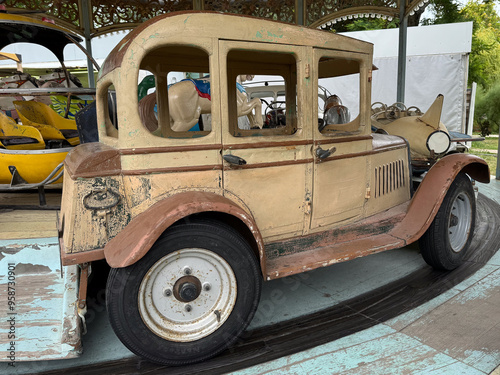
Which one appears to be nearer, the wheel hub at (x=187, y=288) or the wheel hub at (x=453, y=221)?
the wheel hub at (x=187, y=288)

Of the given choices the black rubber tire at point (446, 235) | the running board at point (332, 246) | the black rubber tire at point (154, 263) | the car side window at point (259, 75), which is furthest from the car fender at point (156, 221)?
the black rubber tire at point (446, 235)

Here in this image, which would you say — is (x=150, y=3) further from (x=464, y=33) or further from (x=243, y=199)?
(x=464, y=33)

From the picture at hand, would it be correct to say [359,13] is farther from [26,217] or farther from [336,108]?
[26,217]

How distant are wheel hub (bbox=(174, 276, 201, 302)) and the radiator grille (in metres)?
1.86

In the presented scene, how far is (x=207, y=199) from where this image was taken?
2178 millimetres

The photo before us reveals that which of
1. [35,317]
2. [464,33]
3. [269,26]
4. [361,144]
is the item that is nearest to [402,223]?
[361,144]

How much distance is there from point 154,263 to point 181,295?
0.27m

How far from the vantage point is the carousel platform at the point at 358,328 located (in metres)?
2.25

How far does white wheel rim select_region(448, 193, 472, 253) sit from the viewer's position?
143 inches

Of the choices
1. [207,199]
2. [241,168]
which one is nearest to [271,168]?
[241,168]

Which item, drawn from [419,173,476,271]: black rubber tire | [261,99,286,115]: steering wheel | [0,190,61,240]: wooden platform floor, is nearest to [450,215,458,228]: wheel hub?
[419,173,476,271]: black rubber tire

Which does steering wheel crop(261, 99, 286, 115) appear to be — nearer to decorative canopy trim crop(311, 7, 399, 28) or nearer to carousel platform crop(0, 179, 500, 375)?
decorative canopy trim crop(311, 7, 399, 28)

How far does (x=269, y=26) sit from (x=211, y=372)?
2148 mm

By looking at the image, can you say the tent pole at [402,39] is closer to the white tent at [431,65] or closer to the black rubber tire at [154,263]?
the white tent at [431,65]
